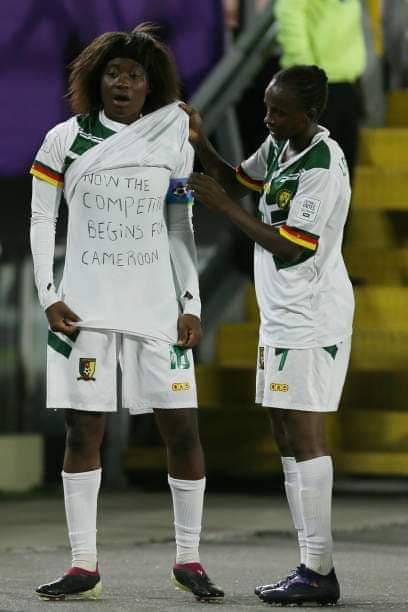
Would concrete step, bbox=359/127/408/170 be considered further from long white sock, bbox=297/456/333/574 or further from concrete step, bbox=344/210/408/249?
long white sock, bbox=297/456/333/574

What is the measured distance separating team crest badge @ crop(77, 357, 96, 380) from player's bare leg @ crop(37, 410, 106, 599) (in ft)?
0.41

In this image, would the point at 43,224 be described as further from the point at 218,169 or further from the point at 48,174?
the point at 218,169

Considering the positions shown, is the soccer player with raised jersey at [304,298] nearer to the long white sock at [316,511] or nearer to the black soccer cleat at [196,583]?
the long white sock at [316,511]

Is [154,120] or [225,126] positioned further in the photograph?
[225,126]

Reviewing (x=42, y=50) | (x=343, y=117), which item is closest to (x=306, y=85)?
(x=42, y=50)

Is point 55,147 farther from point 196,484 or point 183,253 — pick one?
point 196,484

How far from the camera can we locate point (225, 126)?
11.8 m

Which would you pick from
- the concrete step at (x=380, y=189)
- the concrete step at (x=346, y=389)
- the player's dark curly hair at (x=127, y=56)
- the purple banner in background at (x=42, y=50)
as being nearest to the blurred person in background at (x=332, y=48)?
the concrete step at (x=380, y=189)

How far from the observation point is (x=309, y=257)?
5488 mm

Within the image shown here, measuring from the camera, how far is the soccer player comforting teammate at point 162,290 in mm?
5387

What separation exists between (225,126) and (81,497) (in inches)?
266

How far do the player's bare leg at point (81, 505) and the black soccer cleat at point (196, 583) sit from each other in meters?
0.26

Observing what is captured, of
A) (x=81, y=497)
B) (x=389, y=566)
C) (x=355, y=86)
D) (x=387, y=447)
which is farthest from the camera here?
(x=355, y=86)

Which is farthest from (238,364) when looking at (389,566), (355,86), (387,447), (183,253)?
(183,253)
